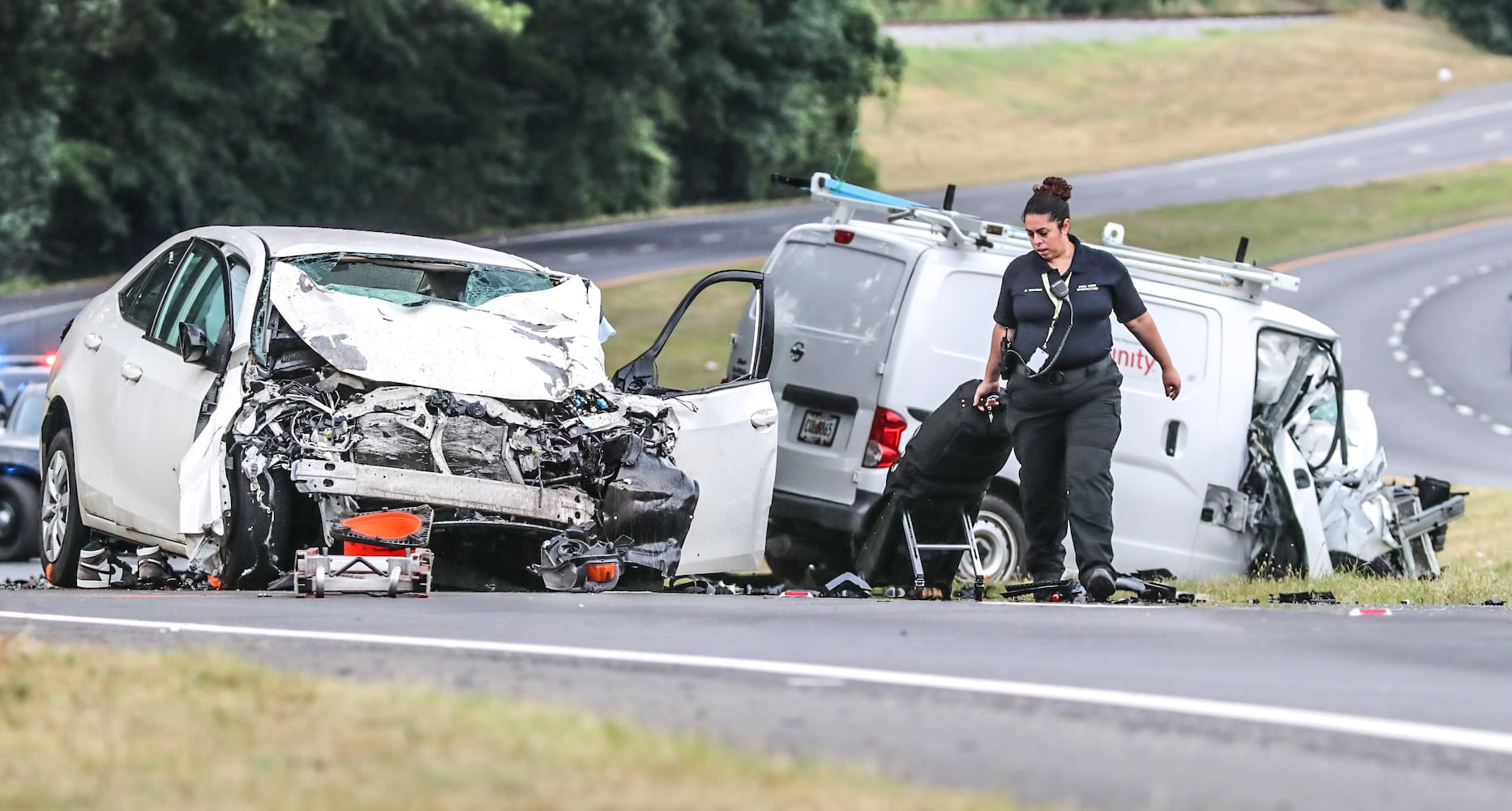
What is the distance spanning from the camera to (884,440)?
454 inches

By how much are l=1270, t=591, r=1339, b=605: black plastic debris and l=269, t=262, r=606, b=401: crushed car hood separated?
10.8 ft

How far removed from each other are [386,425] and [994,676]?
3.69 m

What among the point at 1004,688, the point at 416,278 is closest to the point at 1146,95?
the point at 416,278

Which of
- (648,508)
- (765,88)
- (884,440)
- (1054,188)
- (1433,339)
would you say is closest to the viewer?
(648,508)

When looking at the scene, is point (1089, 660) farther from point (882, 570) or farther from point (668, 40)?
point (668, 40)

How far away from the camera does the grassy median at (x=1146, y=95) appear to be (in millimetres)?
64000

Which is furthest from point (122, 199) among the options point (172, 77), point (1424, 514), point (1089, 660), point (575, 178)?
point (1089, 660)

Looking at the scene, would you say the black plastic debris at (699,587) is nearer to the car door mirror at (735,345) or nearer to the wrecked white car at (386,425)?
the wrecked white car at (386,425)

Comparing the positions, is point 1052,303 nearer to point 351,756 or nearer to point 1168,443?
point 1168,443

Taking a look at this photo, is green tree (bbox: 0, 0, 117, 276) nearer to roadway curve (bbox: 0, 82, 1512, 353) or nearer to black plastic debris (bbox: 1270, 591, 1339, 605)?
roadway curve (bbox: 0, 82, 1512, 353)

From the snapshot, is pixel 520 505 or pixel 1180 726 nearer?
pixel 1180 726

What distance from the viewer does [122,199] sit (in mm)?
36969

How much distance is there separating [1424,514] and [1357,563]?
89 cm

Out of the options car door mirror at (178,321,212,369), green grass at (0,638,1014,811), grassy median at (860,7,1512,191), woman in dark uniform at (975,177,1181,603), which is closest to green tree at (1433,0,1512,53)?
grassy median at (860,7,1512,191)
